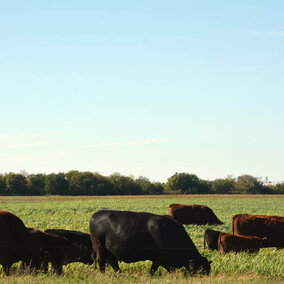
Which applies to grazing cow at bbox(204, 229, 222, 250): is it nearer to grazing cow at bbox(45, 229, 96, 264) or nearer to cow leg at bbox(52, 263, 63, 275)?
grazing cow at bbox(45, 229, 96, 264)

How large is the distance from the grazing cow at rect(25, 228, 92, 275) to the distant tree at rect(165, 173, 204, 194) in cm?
11628

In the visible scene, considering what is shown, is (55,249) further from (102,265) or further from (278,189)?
(278,189)

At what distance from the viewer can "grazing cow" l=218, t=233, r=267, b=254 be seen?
15.7m

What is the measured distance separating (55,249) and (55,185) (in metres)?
111

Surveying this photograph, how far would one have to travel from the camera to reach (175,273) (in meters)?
12.2

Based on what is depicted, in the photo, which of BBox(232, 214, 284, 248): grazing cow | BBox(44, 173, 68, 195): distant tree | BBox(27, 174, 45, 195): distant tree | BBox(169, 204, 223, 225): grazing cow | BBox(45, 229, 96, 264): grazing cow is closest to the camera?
BBox(45, 229, 96, 264): grazing cow

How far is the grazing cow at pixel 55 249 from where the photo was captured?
12188 millimetres

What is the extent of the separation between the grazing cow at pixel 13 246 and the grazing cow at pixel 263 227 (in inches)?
348

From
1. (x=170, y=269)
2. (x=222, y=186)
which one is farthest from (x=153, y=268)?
(x=222, y=186)

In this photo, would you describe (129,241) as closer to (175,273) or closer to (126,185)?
(175,273)

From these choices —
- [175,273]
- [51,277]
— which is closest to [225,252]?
[175,273]

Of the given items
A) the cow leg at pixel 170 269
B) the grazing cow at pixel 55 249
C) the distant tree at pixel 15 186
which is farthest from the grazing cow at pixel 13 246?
the distant tree at pixel 15 186

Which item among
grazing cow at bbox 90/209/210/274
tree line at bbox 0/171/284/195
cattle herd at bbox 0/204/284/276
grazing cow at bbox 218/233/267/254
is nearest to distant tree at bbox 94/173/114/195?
tree line at bbox 0/171/284/195

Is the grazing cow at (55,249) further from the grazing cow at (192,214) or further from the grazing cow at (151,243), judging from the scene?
the grazing cow at (192,214)
